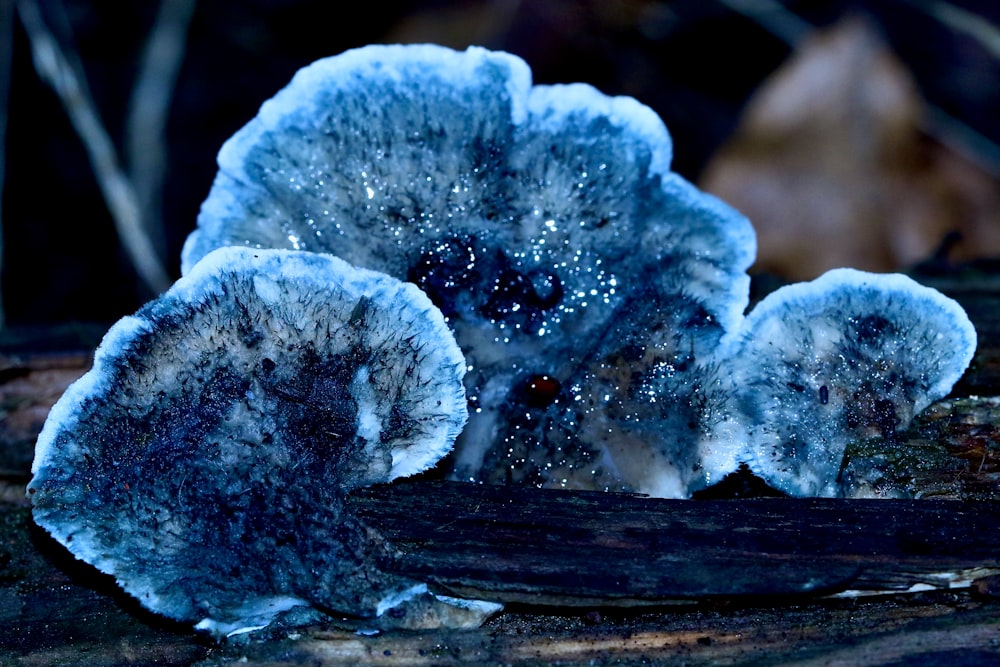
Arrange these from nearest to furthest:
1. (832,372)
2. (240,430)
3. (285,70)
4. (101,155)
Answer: (240,430)
(832,372)
(101,155)
(285,70)

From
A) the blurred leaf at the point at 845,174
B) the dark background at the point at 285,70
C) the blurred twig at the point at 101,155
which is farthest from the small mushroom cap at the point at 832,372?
the blurred twig at the point at 101,155

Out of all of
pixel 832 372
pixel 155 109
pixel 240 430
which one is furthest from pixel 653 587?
pixel 155 109

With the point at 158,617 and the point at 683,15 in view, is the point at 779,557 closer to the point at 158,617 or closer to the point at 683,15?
the point at 158,617

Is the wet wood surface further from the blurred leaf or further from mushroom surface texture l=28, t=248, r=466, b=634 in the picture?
the blurred leaf

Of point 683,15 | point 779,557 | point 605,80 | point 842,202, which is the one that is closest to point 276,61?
point 605,80

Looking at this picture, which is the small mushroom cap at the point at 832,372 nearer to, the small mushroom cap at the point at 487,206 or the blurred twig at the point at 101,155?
the small mushroom cap at the point at 487,206

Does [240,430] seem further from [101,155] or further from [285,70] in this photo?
[285,70]
